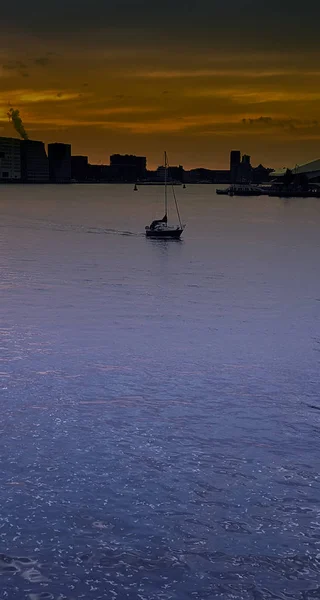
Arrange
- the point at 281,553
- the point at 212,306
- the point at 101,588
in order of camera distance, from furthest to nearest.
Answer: the point at 212,306
the point at 281,553
the point at 101,588

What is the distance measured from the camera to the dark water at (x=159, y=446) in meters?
13.6

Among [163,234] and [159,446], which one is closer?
[159,446]

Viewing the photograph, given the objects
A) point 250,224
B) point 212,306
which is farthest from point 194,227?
point 212,306

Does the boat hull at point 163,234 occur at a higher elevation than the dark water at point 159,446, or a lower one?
higher

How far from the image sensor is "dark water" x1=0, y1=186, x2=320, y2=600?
44.8 feet

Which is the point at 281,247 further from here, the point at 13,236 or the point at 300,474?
the point at 300,474

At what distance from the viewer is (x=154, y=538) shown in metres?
14.7

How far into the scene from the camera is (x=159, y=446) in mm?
19359

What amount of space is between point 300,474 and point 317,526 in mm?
2532

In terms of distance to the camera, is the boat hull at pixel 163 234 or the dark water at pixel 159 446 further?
the boat hull at pixel 163 234

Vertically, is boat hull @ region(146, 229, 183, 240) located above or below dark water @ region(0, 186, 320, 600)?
above

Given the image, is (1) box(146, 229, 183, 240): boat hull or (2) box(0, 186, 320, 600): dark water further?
(1) box(146, 229, 183, 240): boat hull

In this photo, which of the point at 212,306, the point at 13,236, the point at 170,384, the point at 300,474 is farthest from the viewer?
the point at 13,236

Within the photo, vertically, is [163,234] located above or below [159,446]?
above
